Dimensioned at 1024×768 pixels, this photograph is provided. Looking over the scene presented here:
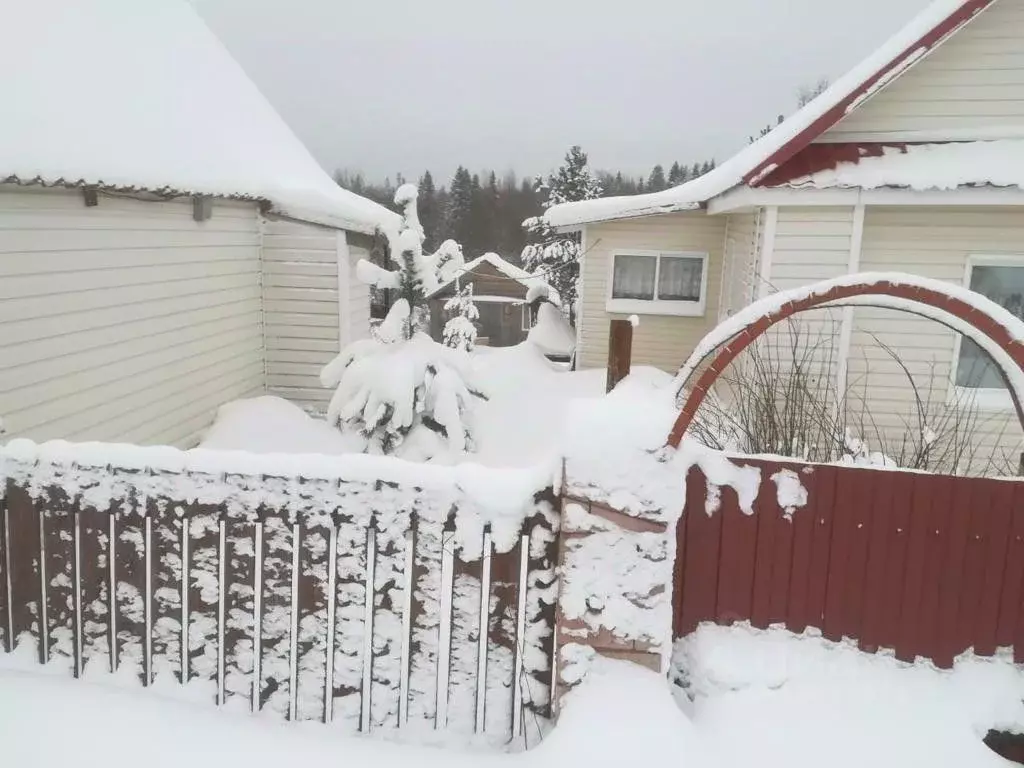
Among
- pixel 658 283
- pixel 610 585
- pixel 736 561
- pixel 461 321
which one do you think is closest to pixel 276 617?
pixel 610 585

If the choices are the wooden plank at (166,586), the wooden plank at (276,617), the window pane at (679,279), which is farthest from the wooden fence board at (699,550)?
the window pane at (679,279)

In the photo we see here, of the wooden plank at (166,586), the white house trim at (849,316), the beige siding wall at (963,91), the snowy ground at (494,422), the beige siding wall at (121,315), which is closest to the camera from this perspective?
the wooden plank at (166,586)

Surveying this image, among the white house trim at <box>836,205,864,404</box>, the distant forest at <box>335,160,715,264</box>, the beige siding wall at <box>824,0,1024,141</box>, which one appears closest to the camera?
the beige siding wall at <box>824,0,1024,141</box>

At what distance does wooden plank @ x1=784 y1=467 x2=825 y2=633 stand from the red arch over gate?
623 millimetres

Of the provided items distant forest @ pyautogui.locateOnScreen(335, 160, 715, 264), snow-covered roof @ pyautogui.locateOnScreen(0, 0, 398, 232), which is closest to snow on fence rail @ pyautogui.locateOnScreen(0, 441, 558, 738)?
snow-covered roof @ pyautogui.locateOnScreen(0, 0, 398, 232)

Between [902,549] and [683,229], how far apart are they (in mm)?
9710

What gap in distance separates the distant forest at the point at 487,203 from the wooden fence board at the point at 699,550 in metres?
52.1

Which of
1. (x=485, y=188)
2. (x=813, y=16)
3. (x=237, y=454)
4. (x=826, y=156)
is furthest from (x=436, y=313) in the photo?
(x=813, y=16)

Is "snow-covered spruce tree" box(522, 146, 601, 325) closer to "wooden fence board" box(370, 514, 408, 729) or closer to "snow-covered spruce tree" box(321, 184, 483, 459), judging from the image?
"snow-covered spruce tree" box(321, 184, 483, 459)

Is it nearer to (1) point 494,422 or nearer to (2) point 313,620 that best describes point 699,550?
(2) point 313,620

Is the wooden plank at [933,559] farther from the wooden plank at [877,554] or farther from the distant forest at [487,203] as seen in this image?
the distant forest at [487,203]

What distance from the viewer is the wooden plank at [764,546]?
3113 mm

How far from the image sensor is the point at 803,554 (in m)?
3.13

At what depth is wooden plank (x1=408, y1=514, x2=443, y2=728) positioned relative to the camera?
10.2 ft
